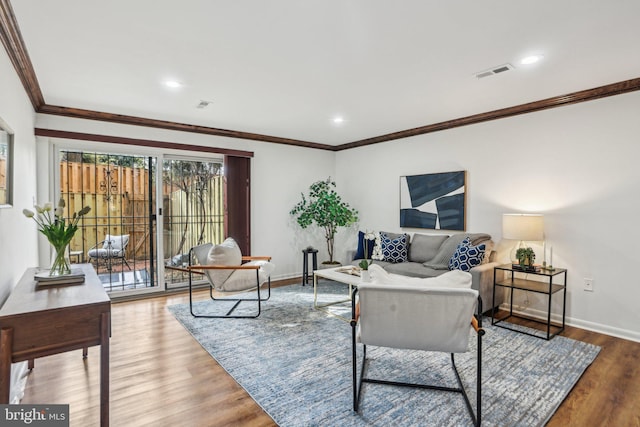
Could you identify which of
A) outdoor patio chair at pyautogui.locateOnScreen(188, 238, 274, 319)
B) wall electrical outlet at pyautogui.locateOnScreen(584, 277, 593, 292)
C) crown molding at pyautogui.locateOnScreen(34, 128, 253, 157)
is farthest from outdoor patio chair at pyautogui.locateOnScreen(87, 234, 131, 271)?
wall electrical outlet at pyautogui.locateOnScreen(584, 277, 593, 292)

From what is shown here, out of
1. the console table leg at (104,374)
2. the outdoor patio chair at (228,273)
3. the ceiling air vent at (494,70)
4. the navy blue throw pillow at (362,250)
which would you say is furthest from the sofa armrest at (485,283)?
the console table leg at (104,374)

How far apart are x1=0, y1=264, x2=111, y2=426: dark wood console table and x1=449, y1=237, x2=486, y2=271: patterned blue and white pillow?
11.1 ft

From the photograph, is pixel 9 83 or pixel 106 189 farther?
pixel 106 189

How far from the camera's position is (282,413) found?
80.9 inches

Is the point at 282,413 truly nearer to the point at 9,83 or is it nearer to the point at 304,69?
the point at 304,69

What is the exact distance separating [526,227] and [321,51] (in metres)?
A: 2.69

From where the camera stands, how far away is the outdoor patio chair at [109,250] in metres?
4.50

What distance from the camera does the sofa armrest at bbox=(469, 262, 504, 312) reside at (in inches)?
141

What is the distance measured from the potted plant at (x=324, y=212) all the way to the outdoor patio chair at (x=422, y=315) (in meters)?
3.44

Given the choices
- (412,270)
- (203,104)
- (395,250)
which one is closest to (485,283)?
(412,270)

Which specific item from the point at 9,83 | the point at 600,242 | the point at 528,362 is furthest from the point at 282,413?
the point at 600,242

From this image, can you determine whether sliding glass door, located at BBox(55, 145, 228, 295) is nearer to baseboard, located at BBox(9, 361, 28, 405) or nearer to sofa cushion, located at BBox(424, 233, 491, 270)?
baseboard, located at BBox(9, 361, 28, 405)

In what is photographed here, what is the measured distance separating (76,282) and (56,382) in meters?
0.79

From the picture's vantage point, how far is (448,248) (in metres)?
4.30
